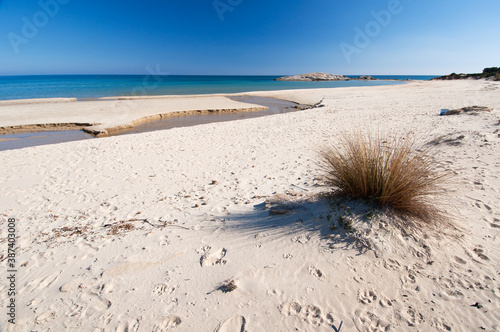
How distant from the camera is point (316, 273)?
7.38 ft

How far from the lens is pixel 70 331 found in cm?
189

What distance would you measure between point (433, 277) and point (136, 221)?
353 centimetres

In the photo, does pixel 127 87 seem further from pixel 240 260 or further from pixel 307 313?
pixel 307 313

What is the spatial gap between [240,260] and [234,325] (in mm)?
677

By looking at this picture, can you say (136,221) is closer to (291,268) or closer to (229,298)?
(229,298)

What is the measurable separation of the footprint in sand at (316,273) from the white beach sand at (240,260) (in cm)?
2

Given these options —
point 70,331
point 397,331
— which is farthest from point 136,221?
point 397,331

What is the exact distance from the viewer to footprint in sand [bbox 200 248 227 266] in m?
2.50

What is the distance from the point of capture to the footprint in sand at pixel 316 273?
2205 millimetres

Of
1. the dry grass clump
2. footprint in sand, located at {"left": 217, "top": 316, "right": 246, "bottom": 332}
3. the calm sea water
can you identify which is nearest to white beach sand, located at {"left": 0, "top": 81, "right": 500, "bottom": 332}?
footprint in sand, located at {"left": 217, "top": 316, "right": 246, "bottom": 332}

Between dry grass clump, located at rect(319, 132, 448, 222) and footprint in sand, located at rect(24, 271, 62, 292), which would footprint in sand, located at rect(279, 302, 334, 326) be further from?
footprint in sand, located at rect(24, 271, 62, 292)

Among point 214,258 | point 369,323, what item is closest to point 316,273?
point 369,323

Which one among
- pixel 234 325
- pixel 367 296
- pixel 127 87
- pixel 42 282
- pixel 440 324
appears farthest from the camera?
pixel 127 87

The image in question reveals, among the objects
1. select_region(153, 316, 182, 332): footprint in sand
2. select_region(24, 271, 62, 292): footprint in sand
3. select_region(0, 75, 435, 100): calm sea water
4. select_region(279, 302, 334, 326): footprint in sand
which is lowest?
select_region(0, 75, 435, 100): calm sea water
